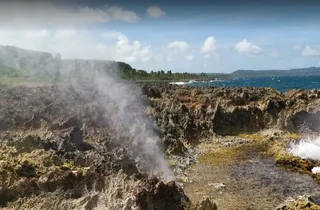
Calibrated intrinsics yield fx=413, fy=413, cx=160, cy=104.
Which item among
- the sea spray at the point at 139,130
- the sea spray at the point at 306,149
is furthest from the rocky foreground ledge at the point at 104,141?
the sea spray at the point at 306,149

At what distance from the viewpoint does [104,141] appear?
38.8 m

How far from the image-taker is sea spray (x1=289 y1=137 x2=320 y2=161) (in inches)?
→ 1841

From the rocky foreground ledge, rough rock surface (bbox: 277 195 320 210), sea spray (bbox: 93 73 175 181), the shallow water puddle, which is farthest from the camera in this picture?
sea spray (bbox: 93 73 175 181)

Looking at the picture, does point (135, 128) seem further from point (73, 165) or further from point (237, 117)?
point (237, 117)

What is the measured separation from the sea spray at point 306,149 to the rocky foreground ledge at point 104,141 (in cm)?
169

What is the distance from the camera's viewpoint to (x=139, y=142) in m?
42.0

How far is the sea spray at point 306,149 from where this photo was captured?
4675 cm

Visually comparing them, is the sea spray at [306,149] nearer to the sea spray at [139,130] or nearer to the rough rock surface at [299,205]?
the sea spray at [139,130]

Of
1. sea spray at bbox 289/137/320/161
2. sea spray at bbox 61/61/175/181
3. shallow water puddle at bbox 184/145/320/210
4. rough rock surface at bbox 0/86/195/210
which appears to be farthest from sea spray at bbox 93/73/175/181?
sea spray at bbox 289/137/320/161

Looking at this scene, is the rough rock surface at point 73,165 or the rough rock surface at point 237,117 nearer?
the rough rock surface at point 73,165

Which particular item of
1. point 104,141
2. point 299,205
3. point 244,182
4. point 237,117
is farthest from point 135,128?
point 237,117

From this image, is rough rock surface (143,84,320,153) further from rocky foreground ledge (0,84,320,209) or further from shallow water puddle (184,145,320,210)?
shallow water puddle (184,145,320,210)

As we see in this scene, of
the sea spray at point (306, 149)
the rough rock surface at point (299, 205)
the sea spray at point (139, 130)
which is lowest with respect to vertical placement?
the sea spray at point (306, 149)

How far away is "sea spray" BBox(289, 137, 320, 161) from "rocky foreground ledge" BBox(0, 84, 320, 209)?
1.69 m
